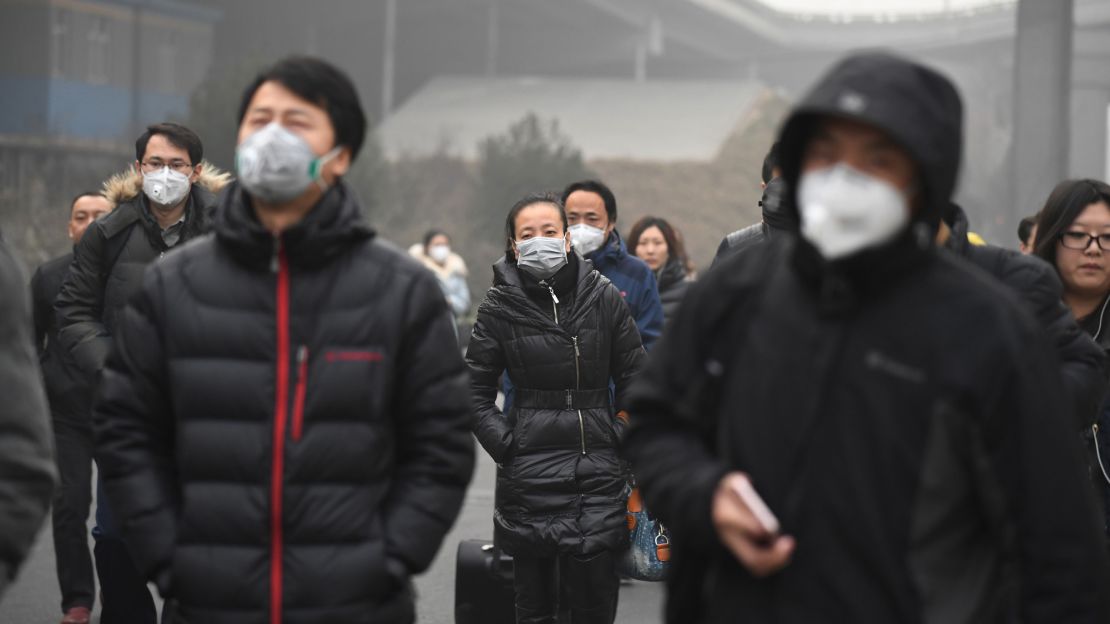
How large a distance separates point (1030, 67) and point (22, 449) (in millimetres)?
24766

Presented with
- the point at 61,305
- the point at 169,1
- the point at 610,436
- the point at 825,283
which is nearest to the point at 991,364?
the point at 825,283

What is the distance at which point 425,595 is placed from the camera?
883 cm

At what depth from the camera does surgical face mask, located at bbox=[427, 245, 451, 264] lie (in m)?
21.4

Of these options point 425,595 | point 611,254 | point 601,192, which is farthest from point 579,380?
point 425,595

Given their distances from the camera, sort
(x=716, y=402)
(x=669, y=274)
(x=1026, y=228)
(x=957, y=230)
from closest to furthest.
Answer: (x=716, y=402), (x=957, y=230), (x=1026, y=228), (x=669, y=274)

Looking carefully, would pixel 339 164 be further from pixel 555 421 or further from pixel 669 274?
pixel 669 274

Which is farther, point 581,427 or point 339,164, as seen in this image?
point 581,427

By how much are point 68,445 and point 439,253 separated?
13.3 meters

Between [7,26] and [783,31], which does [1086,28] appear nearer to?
[783,31]

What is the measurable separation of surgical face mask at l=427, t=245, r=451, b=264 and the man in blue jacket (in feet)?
41.3

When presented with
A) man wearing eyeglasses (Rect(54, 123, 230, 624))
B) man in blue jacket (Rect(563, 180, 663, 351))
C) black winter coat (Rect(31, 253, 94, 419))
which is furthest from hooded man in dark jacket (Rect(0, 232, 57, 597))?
black winter coat (Rect(31, 253, 94, 419))

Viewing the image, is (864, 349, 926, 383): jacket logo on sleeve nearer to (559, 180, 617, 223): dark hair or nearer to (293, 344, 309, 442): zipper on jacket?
(293, 344, 309, 442): zipper on jacket

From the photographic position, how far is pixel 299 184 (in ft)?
12.4

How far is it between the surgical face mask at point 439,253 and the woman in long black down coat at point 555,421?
1442 cm
